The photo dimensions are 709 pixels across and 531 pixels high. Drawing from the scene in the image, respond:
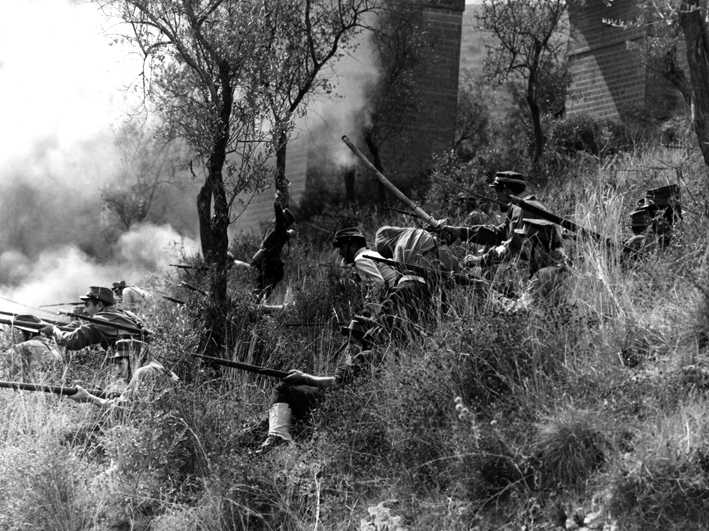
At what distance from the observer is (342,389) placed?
715cm

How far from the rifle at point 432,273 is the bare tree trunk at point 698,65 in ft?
6.25

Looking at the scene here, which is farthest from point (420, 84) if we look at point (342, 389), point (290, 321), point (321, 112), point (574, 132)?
point (342, 389)

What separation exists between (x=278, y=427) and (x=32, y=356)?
3.59 meters

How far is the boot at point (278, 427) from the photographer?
23.6 ft

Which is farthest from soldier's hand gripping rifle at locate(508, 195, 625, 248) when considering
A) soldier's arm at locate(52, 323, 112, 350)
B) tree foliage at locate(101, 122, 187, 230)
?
tree foliage at locate(101, 122, 187, 230)

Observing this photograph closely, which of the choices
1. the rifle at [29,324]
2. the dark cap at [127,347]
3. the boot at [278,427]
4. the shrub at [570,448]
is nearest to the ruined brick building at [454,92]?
the rifle at [29,324]

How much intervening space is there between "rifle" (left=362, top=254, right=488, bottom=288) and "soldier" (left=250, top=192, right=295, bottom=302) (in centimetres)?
391

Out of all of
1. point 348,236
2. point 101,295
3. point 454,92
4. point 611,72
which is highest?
point 611,72

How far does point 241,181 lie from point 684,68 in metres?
11.5

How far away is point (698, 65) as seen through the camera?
23.7 feet

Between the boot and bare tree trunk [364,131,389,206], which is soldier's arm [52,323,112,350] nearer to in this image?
the boot

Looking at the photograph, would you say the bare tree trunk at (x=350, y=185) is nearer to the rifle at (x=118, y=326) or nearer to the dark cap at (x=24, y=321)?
the dark cap at (x=24, y=321)

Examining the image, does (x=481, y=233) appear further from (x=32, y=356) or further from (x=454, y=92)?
(x=454, y=92)

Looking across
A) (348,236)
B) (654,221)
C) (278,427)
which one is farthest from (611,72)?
(278,427)
